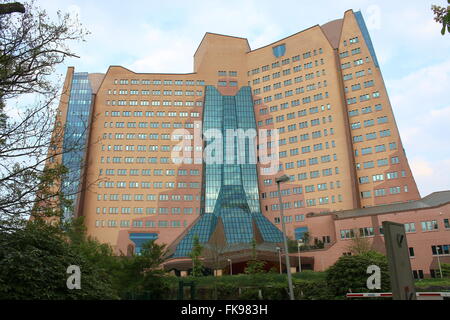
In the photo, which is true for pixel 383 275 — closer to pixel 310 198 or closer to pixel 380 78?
pixel 310 198

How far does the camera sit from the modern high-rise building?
3265 inches

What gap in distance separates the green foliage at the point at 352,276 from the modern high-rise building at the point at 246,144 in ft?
158

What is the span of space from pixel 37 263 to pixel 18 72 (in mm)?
6551

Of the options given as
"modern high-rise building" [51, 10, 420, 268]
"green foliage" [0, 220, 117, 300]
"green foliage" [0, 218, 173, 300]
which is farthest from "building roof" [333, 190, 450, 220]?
"green foliage" [0, 220, 117, 300]

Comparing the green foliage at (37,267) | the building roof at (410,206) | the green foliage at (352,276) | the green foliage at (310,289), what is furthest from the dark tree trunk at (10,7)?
the building roof at (410,206)

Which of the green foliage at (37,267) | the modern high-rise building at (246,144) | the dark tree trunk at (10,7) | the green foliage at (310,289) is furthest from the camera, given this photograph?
the modern high-rise building at (246,144)

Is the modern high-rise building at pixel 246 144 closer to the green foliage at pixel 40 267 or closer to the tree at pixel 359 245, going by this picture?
the tree at pixel 359 245

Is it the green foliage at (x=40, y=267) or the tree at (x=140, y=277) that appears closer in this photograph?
the green foliage at (x=40, y=267)

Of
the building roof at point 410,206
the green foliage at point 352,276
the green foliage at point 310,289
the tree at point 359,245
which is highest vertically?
the building roof at point 410,206

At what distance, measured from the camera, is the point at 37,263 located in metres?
12.0

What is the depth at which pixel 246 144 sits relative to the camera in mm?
98500

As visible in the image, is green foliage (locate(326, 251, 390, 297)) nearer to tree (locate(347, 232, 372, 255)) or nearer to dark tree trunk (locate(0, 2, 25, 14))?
dark tree trunk (locate(0, 2, 25, 14))

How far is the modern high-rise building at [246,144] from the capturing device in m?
82.9
